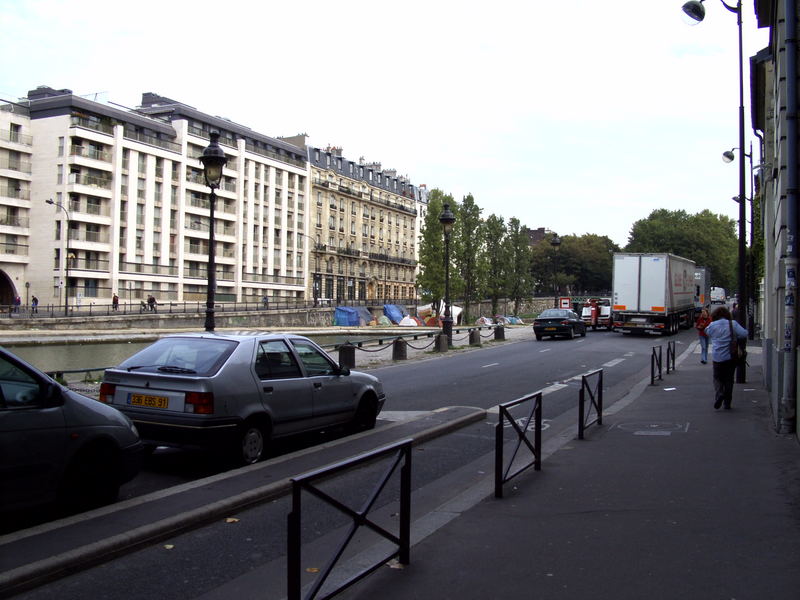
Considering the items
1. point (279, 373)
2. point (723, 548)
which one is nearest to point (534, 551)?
point (723, 548)

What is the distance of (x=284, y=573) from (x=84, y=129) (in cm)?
6689

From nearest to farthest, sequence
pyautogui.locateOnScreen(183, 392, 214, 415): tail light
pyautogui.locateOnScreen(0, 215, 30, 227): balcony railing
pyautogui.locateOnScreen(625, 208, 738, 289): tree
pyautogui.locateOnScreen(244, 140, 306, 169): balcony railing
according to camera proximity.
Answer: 1. pyautogui.locateOnScreen(183, 392, 214, 415): tail light
2. pyautogui.locateOnScreen(0, 215, 30, 227): balcony railing
3. pyautogui.locateOnScreen(244, 140, 306, 169): balcony railing
4. pyautogui.locateOnScreen(625, 208, 738, 289): tree

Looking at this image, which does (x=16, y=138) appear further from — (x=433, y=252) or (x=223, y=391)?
(x=223, y=391)

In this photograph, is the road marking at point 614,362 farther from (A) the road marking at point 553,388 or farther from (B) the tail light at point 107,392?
(B) the tail light at point 107,392

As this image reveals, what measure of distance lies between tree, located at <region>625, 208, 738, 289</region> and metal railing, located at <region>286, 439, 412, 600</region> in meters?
96.4

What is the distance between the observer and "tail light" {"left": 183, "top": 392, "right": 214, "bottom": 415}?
24.8 feet

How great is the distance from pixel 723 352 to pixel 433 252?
206 feet

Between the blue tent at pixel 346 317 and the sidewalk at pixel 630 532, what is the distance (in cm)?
6660

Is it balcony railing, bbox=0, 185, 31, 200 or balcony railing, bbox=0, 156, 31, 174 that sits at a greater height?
balcony railing, bbox=0, 156, 31, 174

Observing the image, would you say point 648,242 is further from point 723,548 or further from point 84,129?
point 723,548

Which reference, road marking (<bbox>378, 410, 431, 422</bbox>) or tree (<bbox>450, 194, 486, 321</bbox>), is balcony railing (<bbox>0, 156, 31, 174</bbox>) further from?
road marking (<bbox>378, 410, 431, 422</bbox>)

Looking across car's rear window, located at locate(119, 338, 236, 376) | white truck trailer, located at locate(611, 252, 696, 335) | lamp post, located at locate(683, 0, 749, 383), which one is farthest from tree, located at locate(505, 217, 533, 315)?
car's rear window, located at locate(119, 338, 236, 376)

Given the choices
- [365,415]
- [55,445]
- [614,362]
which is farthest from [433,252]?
[55,445]

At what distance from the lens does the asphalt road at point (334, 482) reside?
4582 mm
